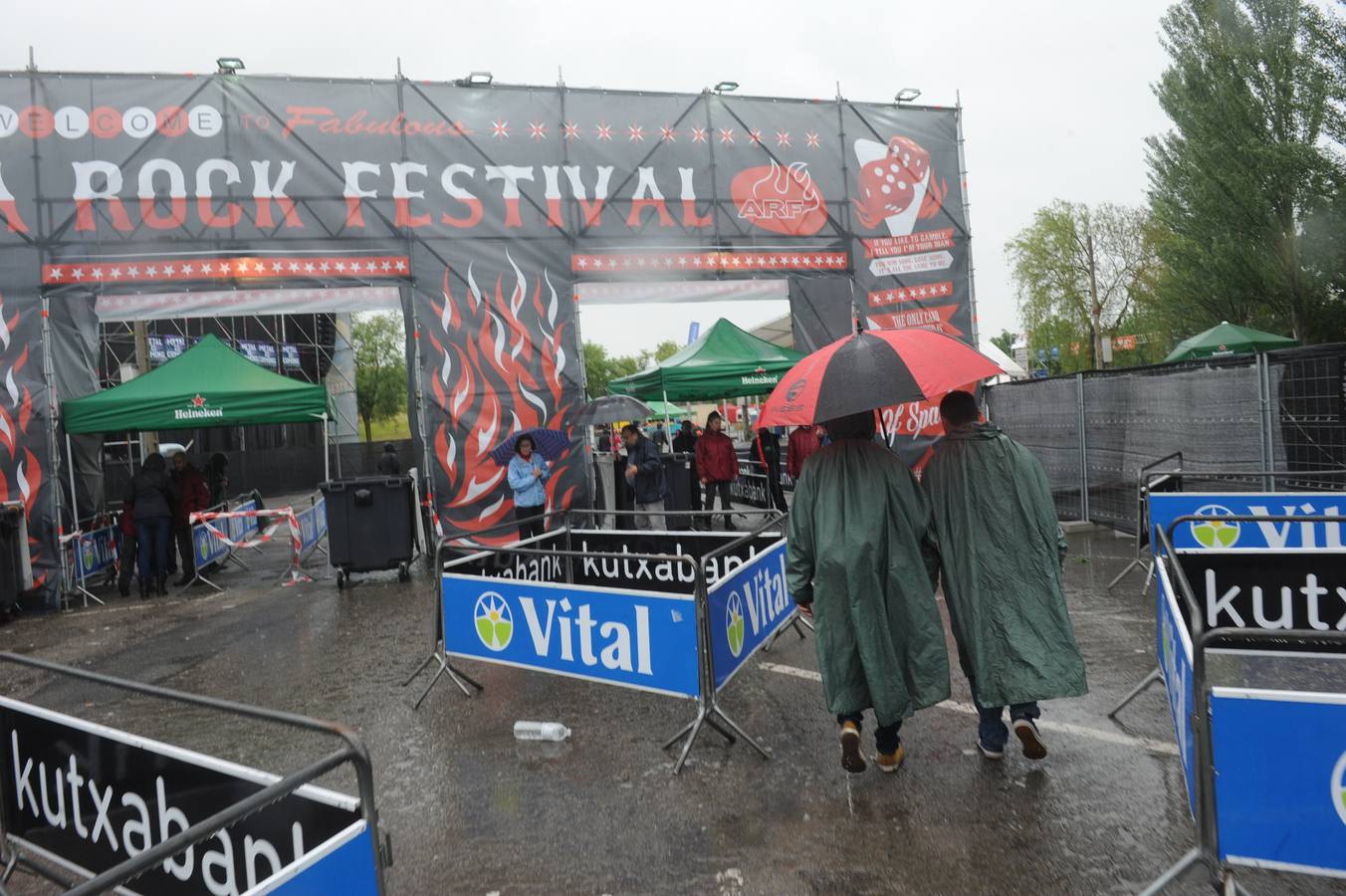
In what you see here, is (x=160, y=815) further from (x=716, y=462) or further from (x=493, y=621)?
(x=716, y=462)

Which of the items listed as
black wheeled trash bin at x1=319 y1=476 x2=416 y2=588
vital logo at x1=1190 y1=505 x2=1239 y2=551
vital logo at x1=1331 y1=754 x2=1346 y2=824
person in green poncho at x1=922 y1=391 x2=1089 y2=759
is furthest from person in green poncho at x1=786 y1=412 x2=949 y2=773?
black wheeled trash bin at x1=319 y1=476 x2=416 y2=588

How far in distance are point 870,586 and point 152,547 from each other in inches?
396

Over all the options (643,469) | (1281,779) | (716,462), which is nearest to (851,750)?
(1281,779)

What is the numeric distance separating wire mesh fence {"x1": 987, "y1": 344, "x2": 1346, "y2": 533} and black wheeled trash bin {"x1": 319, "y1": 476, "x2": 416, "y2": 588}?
330 inches

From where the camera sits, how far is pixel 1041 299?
46.0 metres

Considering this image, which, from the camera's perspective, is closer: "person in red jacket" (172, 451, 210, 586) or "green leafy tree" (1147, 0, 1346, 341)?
"person in red jacket" (172, 451, 210, 586)

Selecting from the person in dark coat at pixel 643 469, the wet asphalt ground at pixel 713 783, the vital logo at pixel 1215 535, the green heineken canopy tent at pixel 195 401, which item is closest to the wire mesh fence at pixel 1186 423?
the vital logo at pixel 1215 535

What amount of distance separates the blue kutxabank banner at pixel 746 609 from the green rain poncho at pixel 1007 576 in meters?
1.24

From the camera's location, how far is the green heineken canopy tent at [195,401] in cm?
1044

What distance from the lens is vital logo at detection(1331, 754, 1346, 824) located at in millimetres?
2236

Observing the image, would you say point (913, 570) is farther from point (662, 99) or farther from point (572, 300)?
point (662, 99)

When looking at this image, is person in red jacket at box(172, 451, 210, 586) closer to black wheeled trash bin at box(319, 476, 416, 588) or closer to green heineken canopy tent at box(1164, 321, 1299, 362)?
black wheeled trash bin at box(319, 476, 416, 588)

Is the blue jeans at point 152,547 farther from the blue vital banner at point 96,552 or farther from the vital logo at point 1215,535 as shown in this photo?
the vital logo at point 1215,535

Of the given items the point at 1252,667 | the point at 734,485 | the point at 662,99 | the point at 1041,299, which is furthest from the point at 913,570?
the point at 1041,299
